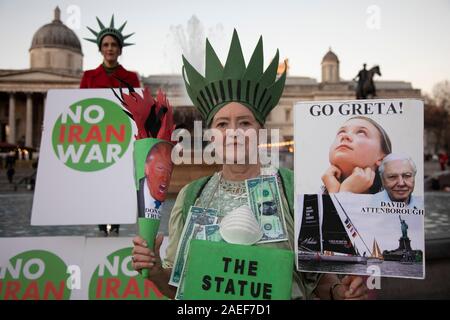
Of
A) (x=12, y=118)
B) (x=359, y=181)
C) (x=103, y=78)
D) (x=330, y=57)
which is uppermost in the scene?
(x=330, y=57)

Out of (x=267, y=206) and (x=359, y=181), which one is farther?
(x=267, y=206)

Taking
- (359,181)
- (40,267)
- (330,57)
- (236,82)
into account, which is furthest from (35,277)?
(330,57)

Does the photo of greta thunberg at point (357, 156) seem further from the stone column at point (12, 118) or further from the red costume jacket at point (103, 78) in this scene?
the stone column at point (12, 118)

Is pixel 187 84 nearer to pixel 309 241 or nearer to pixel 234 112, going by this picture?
pixel 234 112

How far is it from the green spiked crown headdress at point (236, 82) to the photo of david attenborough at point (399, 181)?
565mm

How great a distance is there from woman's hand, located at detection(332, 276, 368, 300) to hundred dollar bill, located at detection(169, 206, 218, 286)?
552 millimetres

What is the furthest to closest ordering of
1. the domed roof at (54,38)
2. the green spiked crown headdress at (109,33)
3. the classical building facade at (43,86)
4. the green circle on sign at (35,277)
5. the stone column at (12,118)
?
the domed roof at (54,38) → the stone column at (12,118) → the classical building facade at (43,86) → the green spiked crown headdress at (109,33) → the green circle on sign at (35,277)

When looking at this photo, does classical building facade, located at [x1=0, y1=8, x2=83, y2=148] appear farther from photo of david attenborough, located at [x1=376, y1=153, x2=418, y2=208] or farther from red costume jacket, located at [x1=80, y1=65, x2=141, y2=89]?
photo of david attenborough, located at [x1=376, y1=153, x2=418, y2=208]

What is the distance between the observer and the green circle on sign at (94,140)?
10.2 feet

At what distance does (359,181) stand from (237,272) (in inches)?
20.7

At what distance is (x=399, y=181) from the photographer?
1.52 meters

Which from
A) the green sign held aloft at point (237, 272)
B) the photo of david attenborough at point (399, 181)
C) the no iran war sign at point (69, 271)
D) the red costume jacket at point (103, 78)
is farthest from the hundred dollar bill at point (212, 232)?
the red costume jacket at point (103, 78)

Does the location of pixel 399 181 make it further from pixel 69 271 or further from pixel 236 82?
pixel 69 271
